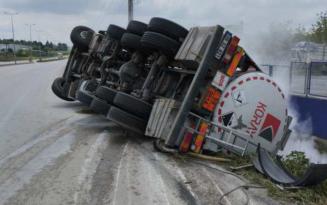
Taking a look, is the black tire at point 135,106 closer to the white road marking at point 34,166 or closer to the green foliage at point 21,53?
the white road marking at point 34,166

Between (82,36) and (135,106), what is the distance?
5075 millimetres

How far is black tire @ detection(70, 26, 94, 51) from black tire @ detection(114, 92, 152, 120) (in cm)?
477

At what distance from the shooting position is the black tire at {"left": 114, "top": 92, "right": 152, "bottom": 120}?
269 inches

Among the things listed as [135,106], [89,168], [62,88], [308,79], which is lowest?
[62,88]

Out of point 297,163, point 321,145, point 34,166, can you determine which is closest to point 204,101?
point 297,163

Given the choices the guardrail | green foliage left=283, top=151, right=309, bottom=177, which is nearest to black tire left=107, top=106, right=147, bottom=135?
green foliage left=283, top=151, right=309, bottom=177

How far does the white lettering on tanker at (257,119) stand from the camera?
655 centimetres

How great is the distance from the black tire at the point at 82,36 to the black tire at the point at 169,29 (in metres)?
4.61

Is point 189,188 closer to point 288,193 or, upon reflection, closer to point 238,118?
point 288,193

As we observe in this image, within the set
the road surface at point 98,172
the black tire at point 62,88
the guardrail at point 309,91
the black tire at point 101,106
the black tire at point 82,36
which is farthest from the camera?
the black tire at point 62,88

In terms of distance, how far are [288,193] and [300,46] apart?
22.6 metres

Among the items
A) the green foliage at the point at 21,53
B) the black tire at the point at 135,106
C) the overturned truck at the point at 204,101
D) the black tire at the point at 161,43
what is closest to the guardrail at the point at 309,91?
the overturned truck at the point at 204,101

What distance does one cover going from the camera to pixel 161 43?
6863 mm

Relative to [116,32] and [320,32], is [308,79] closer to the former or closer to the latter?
[116,32]
